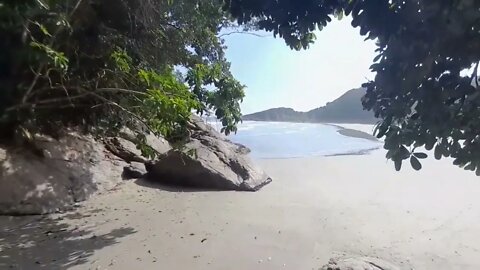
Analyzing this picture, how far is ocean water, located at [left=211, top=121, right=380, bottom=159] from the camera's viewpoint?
7.70 meters

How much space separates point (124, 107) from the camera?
349cm

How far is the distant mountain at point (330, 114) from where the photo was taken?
5.87 metres

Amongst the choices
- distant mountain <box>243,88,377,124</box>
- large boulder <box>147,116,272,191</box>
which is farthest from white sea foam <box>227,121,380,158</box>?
large boulder <box>147,116,272,191</box>

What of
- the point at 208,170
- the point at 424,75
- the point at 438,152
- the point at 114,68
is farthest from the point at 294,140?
the point at 424,75

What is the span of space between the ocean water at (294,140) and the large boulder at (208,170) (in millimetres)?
1070

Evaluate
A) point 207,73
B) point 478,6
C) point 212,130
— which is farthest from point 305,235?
point 212,130

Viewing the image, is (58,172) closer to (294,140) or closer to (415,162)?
(415,162)

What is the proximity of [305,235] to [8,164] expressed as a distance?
2889mm

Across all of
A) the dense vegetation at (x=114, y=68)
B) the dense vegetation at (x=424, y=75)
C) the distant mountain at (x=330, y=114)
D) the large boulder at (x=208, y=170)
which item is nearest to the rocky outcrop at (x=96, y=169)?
the large boulder at (x=208, y=170)

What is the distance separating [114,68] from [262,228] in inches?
72.7

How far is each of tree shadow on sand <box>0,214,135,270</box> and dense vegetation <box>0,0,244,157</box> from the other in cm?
86

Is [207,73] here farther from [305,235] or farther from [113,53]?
[305,235]

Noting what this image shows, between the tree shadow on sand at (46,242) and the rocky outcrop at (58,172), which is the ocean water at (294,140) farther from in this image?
the tree shadow on sand at (46,242)

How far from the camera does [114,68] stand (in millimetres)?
3404
